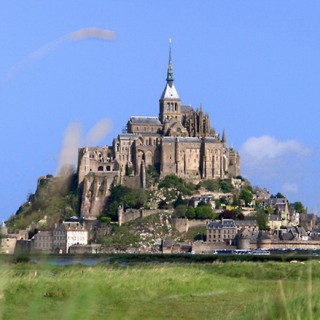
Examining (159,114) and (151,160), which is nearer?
(151,160)

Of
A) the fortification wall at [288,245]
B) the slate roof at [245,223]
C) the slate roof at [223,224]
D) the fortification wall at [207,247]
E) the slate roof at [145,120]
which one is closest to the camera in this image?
the fortification wall at [207,247]

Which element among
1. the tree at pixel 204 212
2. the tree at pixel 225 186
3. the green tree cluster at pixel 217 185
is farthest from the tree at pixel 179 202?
the tree at pixel 225 186

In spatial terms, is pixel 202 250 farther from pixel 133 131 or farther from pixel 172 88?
pixel 172 88

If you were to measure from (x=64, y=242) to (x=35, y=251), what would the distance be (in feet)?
245

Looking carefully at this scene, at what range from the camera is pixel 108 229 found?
91938mm

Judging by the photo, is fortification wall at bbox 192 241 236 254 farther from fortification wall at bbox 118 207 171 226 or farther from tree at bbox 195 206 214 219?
fortification wall at bbox 118 207 171 226

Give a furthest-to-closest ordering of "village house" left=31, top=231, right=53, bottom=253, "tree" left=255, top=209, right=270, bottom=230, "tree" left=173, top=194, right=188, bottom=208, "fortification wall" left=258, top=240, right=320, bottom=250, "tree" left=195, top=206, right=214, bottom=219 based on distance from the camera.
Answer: "tree" left=255, top=209, right=270, bottom=230, "fortification wall" left=258, top=240, right=320, bottom=250, "tree" left=173, top=194, right=188, bottom=208, "tree" left=195, top=206, right=214, bottom=219, "village house" left=31, top=231, right=53, bottom=253

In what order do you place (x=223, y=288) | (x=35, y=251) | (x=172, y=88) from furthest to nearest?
(x=172, y=88)
(x=223, y=288)
(x=35, y=251)

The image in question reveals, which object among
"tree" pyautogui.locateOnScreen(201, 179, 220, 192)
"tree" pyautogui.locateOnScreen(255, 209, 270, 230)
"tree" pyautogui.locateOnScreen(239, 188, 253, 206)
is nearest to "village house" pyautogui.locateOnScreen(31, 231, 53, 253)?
"tree" pyautogui.locateOnScreen(201, 179, 220, 192)

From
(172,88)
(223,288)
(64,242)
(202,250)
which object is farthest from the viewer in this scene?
(172,88)

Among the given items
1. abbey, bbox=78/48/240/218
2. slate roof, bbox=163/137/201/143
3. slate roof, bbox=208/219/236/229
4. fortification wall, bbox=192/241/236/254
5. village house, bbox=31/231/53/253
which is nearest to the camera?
village house, bbox=31/231/53/253

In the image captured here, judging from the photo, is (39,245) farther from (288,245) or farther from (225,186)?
(225,186)

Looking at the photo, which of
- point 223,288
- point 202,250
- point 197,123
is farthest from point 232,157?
point 223,288

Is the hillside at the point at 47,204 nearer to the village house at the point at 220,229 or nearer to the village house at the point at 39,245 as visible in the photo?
the village house at the point at 39,245
